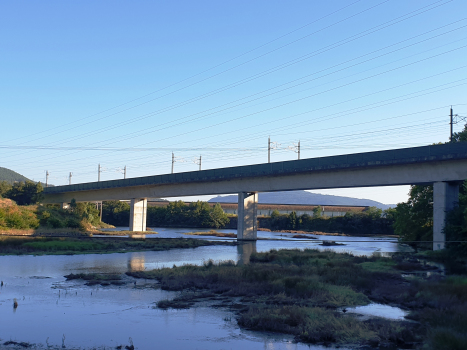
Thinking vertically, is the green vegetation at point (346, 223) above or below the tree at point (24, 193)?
below

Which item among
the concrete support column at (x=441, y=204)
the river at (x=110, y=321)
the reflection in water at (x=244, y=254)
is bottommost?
the reflection in water at (x=244, y=254)

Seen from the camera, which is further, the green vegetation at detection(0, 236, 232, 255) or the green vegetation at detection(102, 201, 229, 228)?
the green vegetation at detection(102, 201, 229, 228)

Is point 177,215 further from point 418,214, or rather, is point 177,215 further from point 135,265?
point 135,265

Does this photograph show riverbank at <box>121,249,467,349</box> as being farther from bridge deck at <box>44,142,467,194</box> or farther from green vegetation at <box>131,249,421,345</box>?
bridge deck at <box>44,142,467,194</box>

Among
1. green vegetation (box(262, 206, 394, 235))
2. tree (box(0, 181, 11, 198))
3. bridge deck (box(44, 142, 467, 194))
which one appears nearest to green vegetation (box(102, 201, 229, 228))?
green vegetation (box(262, 206, 394, 235))

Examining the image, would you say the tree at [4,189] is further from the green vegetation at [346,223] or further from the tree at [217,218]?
the green vegetation at [346,223]

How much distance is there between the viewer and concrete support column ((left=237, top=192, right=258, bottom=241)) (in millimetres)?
68438

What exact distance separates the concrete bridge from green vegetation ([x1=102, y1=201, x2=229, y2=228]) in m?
49.5

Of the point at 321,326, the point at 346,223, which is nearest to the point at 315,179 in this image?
the point at 321,326

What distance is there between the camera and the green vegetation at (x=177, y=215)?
470ft

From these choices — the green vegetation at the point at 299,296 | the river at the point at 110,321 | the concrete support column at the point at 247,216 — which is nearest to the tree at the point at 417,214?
the concrete support column at the point at 247,216

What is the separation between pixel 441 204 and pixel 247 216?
32.2 m

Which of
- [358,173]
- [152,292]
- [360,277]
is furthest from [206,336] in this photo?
[358,173]

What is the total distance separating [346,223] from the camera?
385ft
